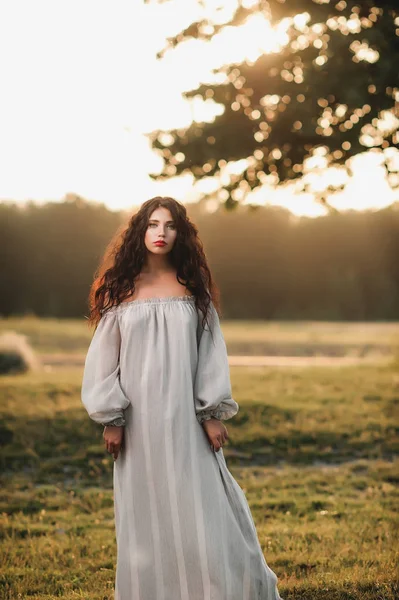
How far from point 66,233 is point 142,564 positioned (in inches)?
1222

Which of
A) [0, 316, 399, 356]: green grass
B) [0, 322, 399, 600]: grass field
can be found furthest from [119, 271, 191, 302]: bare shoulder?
[0, 316, 399, 356]: green grass

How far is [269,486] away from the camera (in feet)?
22.9

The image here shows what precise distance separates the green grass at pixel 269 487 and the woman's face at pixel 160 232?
2042 mm

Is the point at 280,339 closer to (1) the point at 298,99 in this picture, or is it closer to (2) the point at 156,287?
(1) the point at 298,99

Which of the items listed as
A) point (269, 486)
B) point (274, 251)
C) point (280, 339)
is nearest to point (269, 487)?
point (269, 486)

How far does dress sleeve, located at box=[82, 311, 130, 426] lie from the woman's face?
371 millimetres

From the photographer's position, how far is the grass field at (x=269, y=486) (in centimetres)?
476

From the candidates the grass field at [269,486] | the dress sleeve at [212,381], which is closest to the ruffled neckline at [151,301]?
the dress sleeve at [212,381]

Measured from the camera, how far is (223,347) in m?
3.76

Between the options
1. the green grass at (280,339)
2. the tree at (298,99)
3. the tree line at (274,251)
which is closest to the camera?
the tree at (298,99)

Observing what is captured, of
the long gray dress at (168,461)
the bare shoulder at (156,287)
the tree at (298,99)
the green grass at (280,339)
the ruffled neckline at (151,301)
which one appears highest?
the tree at (298,99)

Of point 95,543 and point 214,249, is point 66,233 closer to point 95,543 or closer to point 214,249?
point 214,249

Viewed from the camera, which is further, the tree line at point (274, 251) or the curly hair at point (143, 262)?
the tree line at point (274, 251)

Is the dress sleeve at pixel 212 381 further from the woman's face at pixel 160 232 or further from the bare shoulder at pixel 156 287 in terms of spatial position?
the woman's face at pixel 160 232
